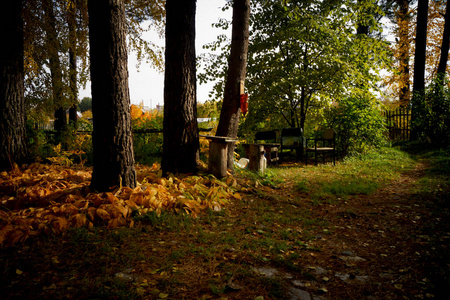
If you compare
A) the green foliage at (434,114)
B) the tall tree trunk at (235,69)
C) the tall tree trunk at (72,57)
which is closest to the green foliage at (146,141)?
the tall tree trunk at (72,57)

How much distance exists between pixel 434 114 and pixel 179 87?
36.7 feet

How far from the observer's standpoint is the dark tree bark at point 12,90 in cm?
507

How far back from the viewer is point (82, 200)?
334 cm

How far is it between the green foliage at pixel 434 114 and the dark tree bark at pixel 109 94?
1205 centimetres

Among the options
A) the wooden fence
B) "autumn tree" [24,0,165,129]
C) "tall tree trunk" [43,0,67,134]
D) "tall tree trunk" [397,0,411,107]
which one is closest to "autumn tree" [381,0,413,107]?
"tall tree trunk" [397,0,411,107]

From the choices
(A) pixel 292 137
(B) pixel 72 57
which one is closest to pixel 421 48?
(A) pixel 292 137

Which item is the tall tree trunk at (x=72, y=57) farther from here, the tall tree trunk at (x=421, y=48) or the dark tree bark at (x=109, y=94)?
the tall tree trunk at (x=421, y=48)

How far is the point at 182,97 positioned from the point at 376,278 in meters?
3.90

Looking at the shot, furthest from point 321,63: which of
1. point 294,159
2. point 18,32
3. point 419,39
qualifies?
point 419,39

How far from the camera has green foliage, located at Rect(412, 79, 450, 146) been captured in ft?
34.2

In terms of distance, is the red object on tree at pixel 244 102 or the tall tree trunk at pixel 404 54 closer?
the red object on tree at pixel 244 102

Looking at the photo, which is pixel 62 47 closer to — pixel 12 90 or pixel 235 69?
pixel 12 90

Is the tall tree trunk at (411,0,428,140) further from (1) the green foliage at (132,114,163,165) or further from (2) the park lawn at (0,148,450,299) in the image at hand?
(1) the green foliage at (132,114,163,165)

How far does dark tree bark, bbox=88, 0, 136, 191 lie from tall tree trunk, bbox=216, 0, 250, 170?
2.22 m
